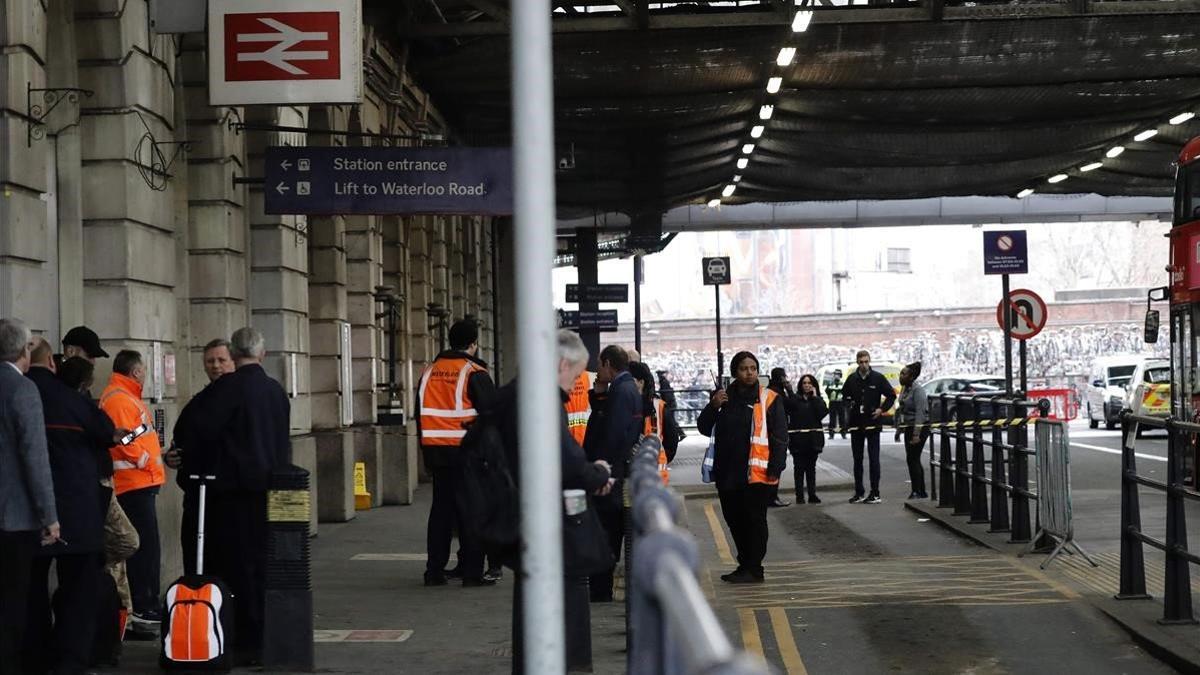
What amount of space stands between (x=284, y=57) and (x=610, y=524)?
394cm

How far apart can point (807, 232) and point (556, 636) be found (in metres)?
105

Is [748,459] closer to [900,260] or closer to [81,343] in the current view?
[81,343]

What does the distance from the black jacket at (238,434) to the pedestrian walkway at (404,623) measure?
1035 mm

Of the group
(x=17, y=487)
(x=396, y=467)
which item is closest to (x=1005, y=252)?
(x=396, y=467)

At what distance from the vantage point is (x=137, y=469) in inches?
434

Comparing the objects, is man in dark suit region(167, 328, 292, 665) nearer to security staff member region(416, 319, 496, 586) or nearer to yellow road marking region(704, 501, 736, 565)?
security staff member region(416, 319, 496, 586)

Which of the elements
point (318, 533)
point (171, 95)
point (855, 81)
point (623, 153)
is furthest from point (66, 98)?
point (623, 153)

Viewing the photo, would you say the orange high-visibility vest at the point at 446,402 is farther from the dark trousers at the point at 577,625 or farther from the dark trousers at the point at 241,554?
the dark trousers at the point at 577,625

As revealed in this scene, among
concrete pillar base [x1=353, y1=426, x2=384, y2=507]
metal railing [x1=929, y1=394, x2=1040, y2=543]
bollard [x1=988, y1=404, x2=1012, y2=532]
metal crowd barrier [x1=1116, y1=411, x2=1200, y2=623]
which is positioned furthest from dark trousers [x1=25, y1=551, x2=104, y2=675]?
concrete pillar base [x1=353, y1=426, x2=384, y2=507]

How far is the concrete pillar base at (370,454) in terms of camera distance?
2270 centimetres

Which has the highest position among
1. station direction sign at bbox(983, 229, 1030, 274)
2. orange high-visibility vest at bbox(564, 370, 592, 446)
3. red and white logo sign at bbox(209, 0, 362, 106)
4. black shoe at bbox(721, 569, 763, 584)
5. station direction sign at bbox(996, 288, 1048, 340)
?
red and white logo sign at bbox(209, 0, 362, 106)

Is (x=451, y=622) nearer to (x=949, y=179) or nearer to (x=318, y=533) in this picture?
(x=318, y=533)

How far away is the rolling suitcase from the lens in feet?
30.8

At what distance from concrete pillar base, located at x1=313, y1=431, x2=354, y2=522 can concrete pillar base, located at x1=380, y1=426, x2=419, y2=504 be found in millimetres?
2816
